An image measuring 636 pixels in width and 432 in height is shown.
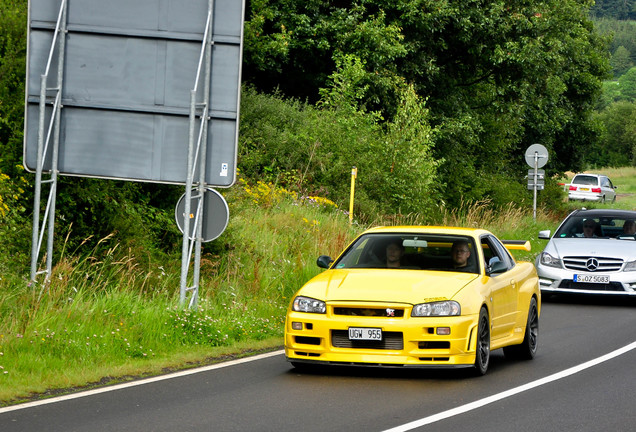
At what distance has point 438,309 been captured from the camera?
420 inches

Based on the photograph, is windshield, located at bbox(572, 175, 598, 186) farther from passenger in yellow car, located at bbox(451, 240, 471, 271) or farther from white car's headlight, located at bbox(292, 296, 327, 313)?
white car's headlight, located at bbox(292, 296, 327, 313)

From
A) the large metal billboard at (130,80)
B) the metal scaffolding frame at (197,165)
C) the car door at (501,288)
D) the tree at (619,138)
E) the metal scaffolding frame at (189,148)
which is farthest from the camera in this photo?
the tree at (619,138)

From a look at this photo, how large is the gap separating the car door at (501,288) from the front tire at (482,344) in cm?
25

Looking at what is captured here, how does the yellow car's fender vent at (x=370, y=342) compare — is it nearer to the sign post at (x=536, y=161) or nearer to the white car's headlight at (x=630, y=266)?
the white car's headlight at (x=630, y=266)

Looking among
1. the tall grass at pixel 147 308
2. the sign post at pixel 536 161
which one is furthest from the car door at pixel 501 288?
the sign post at pixel 536 161

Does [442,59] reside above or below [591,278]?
above

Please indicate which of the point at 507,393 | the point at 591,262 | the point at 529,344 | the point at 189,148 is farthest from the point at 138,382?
the point at 591,262

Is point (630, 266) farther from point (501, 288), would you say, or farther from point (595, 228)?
point (501, 288)

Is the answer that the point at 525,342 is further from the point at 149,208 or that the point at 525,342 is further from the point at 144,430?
the point at 149,208

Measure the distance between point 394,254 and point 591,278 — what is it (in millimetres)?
8491

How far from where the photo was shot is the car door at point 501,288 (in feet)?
38.6

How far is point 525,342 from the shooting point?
12.9 metres

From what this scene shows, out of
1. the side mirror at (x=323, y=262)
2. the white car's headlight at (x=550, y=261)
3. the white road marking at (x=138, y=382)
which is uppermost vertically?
the side mirror at (x=323, y=262)

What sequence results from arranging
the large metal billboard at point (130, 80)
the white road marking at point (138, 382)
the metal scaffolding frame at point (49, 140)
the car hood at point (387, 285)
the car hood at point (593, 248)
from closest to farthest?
the white road marking at point (138, 382), the car hood at point (387, 285), the metal scaffolding frame at point (49, 140), the large metal billboard at point (130, 80), the car hood at point (593, 248)
